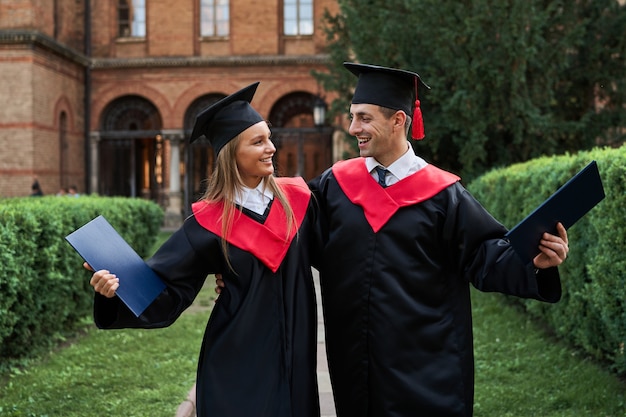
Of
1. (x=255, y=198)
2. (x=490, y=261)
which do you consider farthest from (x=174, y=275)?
(x=490, y=261)

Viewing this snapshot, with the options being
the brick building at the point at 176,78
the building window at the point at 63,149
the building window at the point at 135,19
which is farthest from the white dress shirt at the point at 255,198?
the building window at the point at 135,19

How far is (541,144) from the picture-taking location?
1410 cm

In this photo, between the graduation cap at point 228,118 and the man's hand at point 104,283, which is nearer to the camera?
the man's hand at point 104,283

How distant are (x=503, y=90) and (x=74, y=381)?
10.1 metres

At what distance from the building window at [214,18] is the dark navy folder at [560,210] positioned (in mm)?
24515

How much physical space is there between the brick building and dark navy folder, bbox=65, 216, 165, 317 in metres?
22.2

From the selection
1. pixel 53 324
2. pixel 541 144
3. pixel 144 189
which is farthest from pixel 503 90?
pixel 144 189

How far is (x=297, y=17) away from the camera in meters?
26.1

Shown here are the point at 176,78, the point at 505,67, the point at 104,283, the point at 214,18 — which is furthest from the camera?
the point at 214,18

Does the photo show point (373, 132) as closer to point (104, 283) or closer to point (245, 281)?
point (245, 281)

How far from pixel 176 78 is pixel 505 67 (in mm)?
15096

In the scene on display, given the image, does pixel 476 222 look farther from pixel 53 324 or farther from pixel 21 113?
pixel 21 113

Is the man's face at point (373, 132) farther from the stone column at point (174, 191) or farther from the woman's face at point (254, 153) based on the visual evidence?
the stone column at point (174, 191)

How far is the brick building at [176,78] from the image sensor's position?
25391mm
